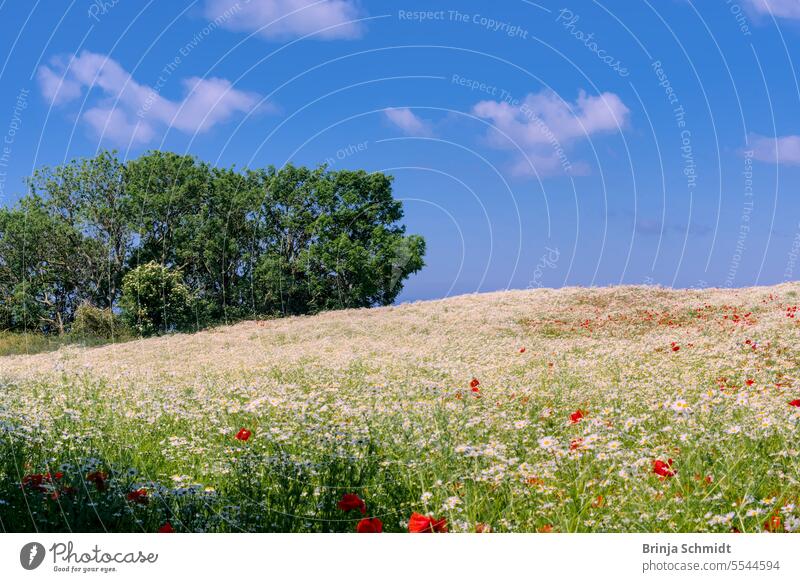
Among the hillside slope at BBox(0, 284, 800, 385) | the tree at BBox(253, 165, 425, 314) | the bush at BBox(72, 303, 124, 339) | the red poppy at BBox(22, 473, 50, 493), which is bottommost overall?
the red poppy at BBox(22, 473, 50, 493)

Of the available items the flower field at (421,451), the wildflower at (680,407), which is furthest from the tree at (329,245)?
the wildflower at (680,407)

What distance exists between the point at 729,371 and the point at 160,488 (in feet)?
32.9

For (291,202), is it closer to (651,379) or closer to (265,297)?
(265,297)

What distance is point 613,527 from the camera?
217 inches

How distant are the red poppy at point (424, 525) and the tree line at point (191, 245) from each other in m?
30.8

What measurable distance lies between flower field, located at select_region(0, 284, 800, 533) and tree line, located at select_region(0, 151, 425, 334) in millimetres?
23287

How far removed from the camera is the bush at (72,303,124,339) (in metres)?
38.9

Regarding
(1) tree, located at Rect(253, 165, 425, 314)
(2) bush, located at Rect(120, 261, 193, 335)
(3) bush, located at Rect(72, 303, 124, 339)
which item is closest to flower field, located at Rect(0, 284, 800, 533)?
(1) tree, located at Rect(253, 165, 425, 314)

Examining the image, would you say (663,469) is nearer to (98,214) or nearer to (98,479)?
(98,479)

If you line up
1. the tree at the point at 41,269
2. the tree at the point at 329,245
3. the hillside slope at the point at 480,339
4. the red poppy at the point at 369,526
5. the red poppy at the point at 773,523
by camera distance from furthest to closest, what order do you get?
the tree at the point at 41,269 → the tree at the point at 329,245 → the hillside slope at the point at 480,339 → the red poppy at the point at 773,523 → the red poppy at the point at 369,526

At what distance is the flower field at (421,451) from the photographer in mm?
5738

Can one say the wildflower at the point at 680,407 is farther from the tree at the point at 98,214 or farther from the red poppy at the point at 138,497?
the tree at the point at 98,214

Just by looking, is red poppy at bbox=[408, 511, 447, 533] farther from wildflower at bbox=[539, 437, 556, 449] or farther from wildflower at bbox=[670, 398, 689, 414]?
wildflower at bbox=[670, 398, 689, 414]
